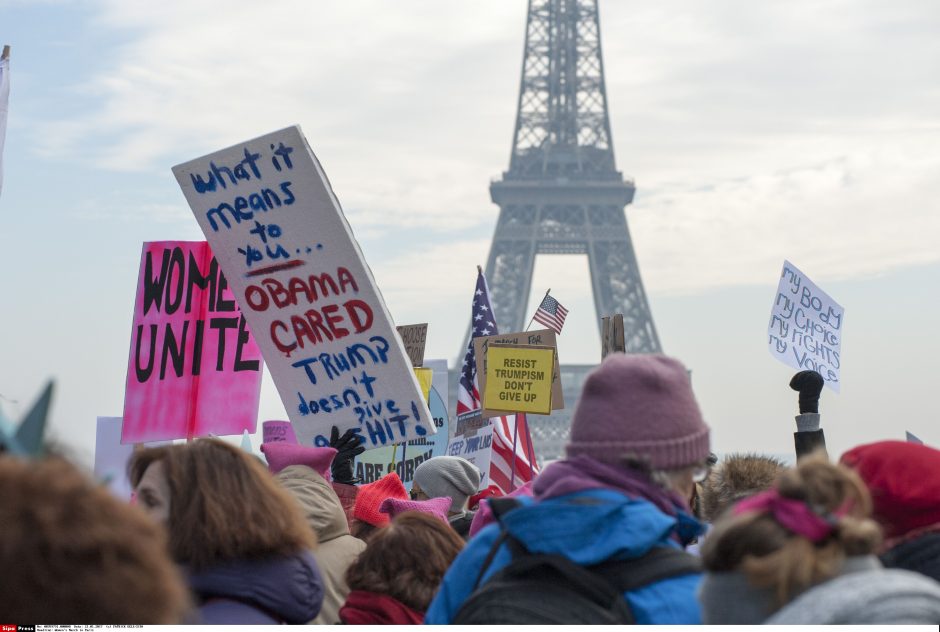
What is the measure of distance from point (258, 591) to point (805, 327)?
22.6 feet

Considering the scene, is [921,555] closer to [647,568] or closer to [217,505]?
[647,568]

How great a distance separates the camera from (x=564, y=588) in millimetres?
2457

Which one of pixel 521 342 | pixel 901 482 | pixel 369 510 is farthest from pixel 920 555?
pixel 521 342

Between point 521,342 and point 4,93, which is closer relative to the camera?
point 4,93

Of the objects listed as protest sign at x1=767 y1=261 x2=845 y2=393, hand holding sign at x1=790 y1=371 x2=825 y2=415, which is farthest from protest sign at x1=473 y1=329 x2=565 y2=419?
hand holding sign at x1=790 y1=371 x2=825 y2=415

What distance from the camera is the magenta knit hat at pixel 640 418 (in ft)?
8.69

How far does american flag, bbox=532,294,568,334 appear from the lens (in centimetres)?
1383

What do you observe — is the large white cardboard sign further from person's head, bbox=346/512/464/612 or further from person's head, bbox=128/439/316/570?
person's head, bbox=128/439/316/570

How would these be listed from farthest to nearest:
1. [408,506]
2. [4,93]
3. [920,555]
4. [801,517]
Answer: [4,93]
[408,506]
[920,555]
[801,517]

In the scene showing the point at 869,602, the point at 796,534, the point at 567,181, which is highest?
the point at 567,181

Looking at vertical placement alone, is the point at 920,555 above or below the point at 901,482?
below

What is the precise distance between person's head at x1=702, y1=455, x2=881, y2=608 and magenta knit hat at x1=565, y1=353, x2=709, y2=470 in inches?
19.2

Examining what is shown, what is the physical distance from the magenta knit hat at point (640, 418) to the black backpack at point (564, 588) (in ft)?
0.71

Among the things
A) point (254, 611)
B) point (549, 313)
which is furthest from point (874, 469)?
point (549, 313)
